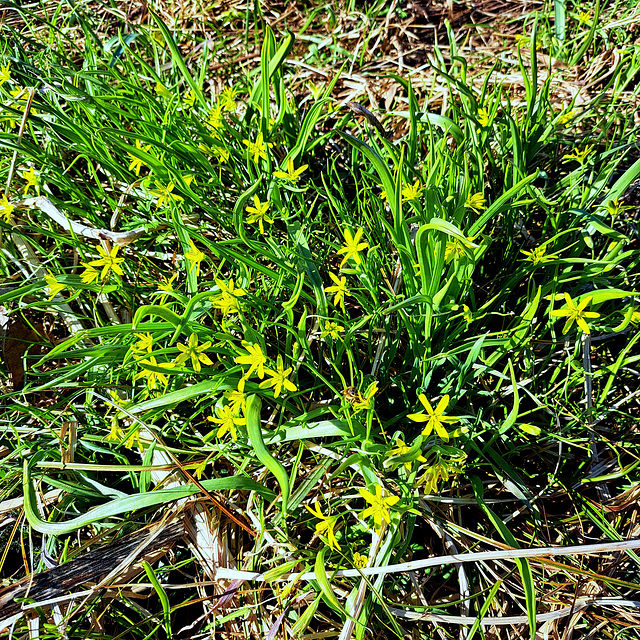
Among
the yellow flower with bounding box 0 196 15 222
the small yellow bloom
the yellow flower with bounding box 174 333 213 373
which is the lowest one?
the yellow flower with bounding box 174 333 213 373

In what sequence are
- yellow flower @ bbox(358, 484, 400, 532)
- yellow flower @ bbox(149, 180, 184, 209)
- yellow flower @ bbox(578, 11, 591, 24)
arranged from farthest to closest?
yellow flower @ bbox(578, 11, 591, 24)
yellow flower @ bbox(149, 180, 184, 209)
yellow flower @ bbox(358, 484, 400, 532)

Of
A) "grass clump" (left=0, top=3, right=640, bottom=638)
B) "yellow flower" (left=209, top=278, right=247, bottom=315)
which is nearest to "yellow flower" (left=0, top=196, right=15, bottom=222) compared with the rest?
"grass clump" (left=0, top=3, right=640, bottom=638)

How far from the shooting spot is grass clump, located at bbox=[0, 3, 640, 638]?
1.43 metres

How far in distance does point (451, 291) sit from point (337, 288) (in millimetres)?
341

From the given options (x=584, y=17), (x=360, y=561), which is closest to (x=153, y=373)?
(x=360, y=561)

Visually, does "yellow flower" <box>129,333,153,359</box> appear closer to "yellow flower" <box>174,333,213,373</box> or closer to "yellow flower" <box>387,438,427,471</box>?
"yellow flower" <box>174,333,213,373</box>

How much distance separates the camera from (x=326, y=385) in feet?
5.73

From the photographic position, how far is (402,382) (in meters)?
1.62

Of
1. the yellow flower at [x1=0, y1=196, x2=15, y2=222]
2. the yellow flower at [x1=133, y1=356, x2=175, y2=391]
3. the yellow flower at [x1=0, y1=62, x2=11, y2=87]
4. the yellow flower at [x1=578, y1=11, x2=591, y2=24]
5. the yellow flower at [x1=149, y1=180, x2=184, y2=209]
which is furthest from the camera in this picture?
the yellow flower at [x1=578, y1=11, x2=591, y2=24]

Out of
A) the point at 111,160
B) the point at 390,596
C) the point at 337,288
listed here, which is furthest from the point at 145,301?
the point at 390,596

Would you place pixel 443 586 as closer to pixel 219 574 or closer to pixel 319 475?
pixel 319 475

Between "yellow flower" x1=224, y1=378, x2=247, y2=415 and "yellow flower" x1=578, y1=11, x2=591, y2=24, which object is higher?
"yellow flower" x1=578, y1=11, x2=591, y2=24

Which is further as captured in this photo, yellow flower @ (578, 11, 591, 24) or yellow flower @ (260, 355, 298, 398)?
yellow flower @ (578, 11, 591, 24)

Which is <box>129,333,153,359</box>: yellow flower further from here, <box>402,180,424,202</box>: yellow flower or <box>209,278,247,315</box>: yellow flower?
<box>402,180,424,202</box>: yellow flower
